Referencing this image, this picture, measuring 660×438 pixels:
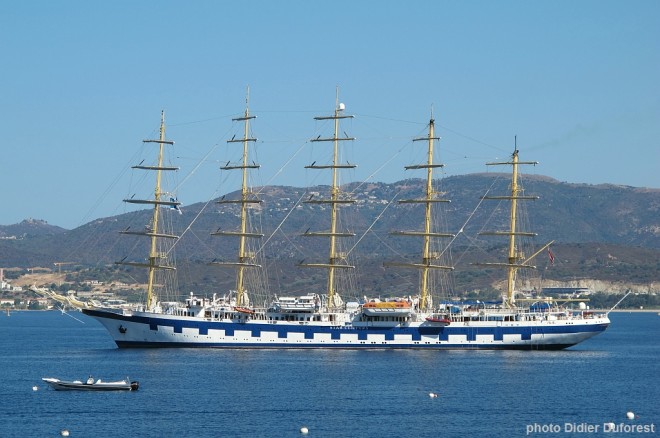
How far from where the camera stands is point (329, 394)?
64438 millimetres

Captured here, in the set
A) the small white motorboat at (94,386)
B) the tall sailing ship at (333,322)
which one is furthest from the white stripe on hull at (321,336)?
the small white motorboat at (94,386)

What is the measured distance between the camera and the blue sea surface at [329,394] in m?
54.1

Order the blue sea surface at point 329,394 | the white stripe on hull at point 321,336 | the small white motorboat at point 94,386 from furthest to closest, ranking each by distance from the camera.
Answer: the white stripe on hull at point 321,336 → the small white motorboat at point 94,386 → the blue sea surface at point 329,394

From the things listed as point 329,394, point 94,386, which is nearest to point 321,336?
point 329,394

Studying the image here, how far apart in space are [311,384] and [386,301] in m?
24.9

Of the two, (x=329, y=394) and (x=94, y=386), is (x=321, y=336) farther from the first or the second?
(x=94, y=386)

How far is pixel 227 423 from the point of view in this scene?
5466 centimetres

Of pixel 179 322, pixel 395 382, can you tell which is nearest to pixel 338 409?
pixel 395 382

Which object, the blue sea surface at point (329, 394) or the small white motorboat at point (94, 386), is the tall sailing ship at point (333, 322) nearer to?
the blue sea surface at point (329, 394)

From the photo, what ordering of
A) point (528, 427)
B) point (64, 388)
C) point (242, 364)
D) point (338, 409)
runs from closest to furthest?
point (528, 427) → point (338, 409) → point (64, 388) → point (242, 364)

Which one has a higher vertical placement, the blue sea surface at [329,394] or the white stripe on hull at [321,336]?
the white stripe on hull at [321,336]

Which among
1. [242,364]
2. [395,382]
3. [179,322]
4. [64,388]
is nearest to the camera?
[64,388]

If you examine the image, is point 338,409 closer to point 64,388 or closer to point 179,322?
point 64,388

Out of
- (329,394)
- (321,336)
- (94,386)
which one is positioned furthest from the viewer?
(321,336)
